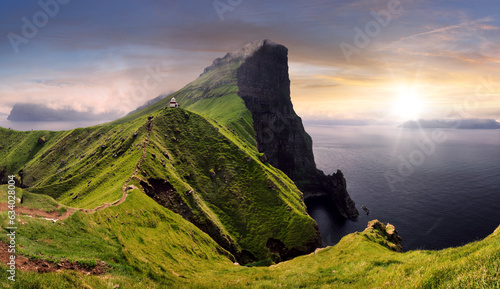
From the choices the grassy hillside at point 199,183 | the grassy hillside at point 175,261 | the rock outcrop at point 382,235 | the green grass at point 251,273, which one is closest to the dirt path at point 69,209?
the grassy hillside at point 199,183

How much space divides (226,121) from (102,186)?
117603 mm

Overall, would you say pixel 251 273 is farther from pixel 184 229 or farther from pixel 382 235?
pixel 184 229

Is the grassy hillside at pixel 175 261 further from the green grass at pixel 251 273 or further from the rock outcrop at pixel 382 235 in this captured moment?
the rock outcrop at pixel 382 235

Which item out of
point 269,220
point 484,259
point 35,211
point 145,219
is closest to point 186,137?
point 269,220

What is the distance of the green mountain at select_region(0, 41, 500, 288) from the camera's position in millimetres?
17203

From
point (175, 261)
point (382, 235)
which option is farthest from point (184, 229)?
point (382, 235)

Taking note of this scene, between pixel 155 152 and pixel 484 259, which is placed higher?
pixel 155 152

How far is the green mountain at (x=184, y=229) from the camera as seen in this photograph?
1720 centimetres

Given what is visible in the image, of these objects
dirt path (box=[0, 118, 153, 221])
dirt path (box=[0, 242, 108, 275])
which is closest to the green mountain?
dirt path (box=[0, 242, 108, 275])

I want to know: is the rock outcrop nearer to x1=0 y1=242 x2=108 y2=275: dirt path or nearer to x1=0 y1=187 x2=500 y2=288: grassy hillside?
x1=0 y1=187 x2=500 y2=288: grassy hillside

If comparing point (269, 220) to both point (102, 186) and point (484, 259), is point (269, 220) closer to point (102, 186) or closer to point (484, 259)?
point (102, 186)

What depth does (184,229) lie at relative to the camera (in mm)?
65750

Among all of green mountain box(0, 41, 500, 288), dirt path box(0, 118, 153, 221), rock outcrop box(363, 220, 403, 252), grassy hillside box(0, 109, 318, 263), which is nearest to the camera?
green mountain box(0, 41, 500, 288)

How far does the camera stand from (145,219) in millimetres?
52969
